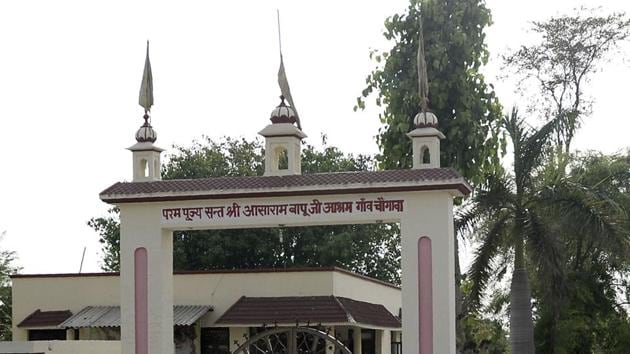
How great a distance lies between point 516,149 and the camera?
24328 mm

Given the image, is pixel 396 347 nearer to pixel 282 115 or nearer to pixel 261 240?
pixel 261 240

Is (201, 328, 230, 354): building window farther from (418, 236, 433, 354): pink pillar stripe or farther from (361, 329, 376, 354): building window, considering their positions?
(418, 236, 433, 354): pink pillar stripe

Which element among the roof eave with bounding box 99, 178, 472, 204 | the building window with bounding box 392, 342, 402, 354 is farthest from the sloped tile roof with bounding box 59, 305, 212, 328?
the roof eave with bounding box 99, 178, 472, 204

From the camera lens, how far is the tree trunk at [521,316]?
79.2 ft

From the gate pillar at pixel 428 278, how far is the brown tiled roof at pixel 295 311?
35.7 feet

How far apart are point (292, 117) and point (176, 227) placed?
7.83 feet

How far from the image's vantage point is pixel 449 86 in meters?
26.4

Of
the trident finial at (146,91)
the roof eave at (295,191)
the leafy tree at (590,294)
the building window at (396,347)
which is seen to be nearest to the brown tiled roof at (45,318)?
the building window at (396,347)

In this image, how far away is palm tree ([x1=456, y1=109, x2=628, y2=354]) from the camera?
23297 mm

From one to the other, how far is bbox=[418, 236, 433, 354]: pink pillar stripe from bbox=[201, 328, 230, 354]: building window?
14.2 meters

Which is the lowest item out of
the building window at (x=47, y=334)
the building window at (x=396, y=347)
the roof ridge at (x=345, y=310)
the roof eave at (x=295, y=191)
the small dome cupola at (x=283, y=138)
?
the building window at (x=396, y=347)

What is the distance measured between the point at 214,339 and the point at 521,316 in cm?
962

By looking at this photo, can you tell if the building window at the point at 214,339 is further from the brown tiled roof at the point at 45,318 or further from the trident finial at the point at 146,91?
the trident finial at the point at 146,91

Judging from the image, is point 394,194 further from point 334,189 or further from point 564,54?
point 564,54
